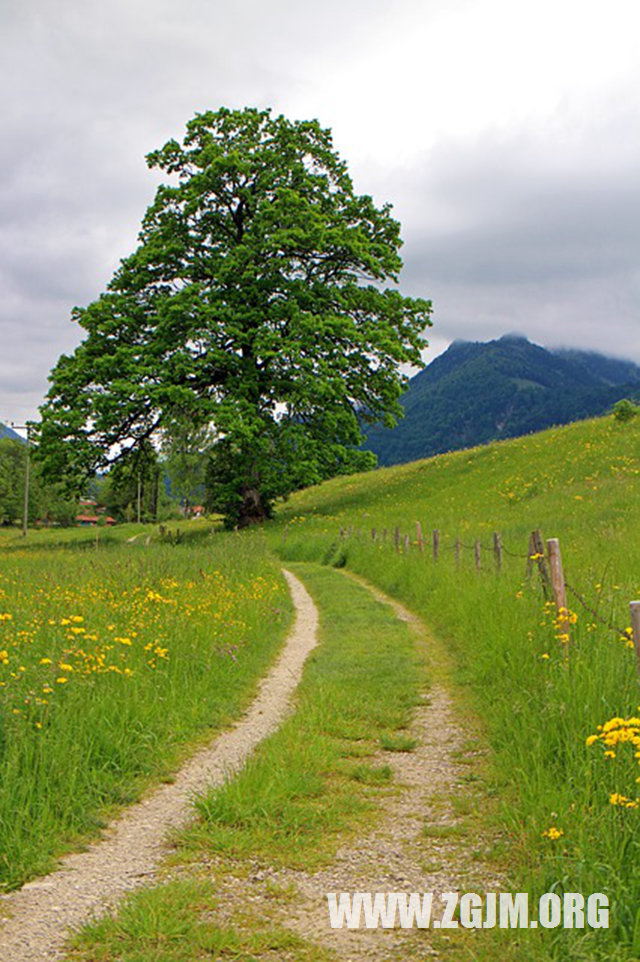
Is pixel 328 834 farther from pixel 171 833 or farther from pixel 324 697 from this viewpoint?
pixel 324 697

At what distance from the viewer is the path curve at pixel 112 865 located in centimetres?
399

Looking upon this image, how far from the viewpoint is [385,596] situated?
18.5 m

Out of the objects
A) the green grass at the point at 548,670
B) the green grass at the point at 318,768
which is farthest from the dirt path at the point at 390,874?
the green grass at the point at 548,670

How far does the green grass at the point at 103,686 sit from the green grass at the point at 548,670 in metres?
2.99

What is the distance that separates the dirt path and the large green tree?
24.3 metres

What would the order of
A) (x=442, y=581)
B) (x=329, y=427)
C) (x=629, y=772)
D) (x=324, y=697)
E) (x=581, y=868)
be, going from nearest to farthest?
(x=581, y=868) → (x=629, y=772) → (x=324, y=697) → (x=442, y=581) → (x=329, y=427)

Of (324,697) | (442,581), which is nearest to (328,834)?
(324,697)

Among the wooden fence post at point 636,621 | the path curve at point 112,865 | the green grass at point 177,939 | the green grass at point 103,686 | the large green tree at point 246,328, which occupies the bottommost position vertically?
the path curve at point 112,865

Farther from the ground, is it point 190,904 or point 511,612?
point 511,612

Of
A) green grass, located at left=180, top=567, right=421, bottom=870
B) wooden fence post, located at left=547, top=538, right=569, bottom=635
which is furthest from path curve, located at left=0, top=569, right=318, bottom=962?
wooden fence post, located at left=547, top=538, right=569, bottom=635

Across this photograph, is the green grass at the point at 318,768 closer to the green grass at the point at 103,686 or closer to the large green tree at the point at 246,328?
the green grass at the point at 103,686

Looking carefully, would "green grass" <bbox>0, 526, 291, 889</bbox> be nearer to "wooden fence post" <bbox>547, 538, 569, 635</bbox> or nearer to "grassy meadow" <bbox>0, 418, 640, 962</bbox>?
"grassy meadow" <bbox>0, 418, 640, 962</bbox>

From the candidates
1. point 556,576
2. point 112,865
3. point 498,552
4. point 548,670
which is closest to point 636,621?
point 548,670

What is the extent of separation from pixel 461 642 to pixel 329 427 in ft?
71.0
